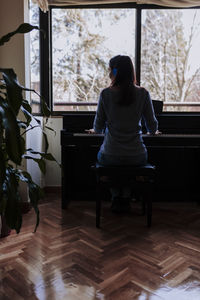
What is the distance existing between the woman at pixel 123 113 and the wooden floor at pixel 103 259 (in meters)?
0.52

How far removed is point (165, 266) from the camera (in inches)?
A: 60.4

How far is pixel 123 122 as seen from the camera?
2.09 m

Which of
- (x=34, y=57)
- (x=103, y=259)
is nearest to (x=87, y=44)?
(x=34, y=57)

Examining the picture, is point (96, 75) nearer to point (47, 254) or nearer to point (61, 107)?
point (61, 107)

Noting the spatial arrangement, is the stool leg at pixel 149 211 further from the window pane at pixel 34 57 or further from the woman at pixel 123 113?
the window pane at pixel 34 57

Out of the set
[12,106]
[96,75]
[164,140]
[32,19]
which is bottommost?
[164,140]

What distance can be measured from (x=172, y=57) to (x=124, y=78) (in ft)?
3.95

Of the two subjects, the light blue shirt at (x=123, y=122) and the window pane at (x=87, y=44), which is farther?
the window pane at (x=87, y=44)

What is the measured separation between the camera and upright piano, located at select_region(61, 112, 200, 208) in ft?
8.30

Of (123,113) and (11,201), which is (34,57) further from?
(11,201)

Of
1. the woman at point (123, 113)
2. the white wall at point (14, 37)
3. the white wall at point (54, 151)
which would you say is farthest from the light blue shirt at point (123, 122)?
the white wall at point (54, 151)

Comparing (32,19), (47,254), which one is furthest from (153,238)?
(32,19)

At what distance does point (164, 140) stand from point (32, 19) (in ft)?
5.76

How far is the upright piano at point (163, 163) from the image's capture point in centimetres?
253
